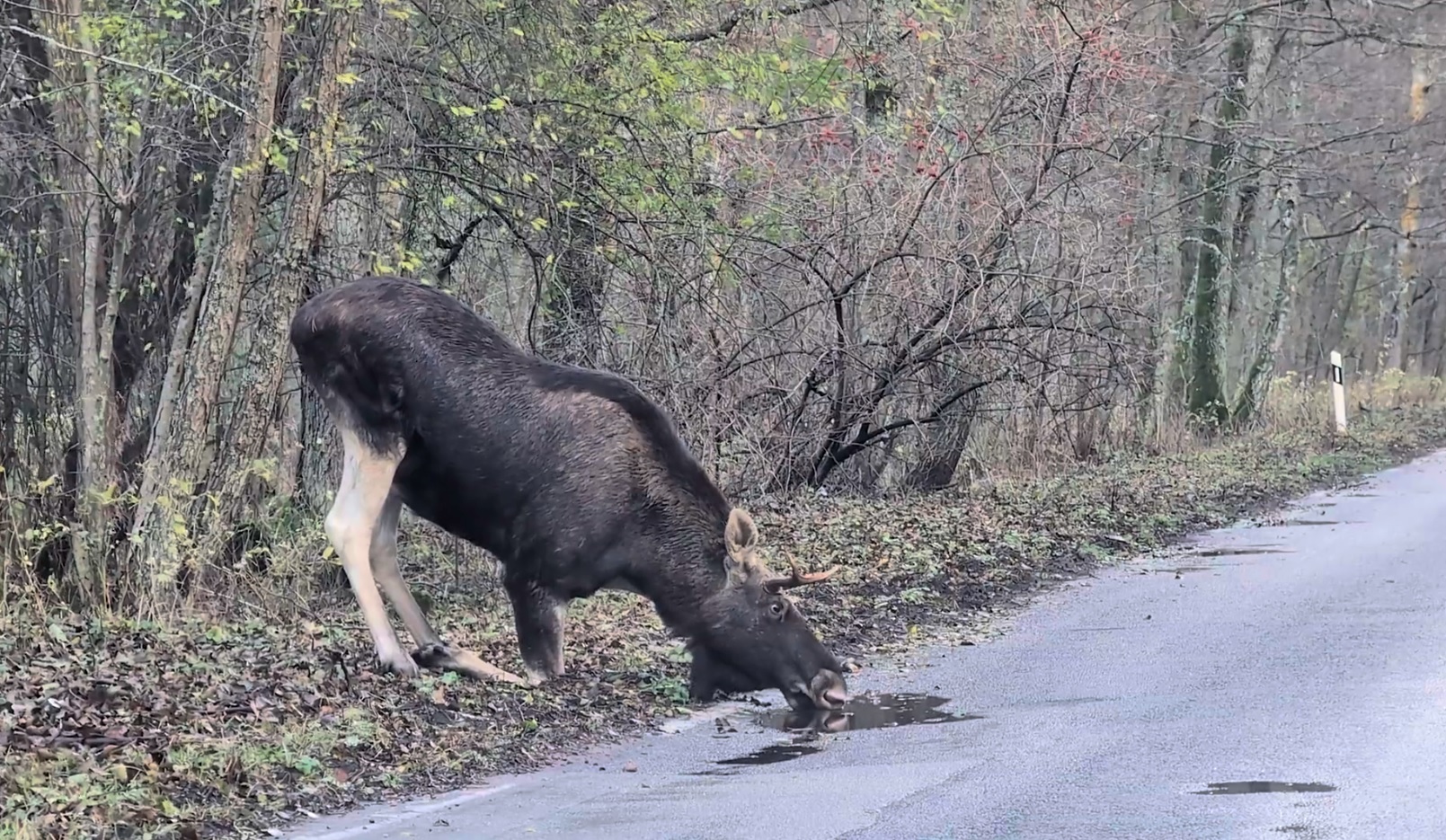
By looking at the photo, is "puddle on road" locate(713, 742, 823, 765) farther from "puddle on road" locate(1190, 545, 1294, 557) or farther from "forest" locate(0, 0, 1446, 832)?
"puddle on road" locate(1190, 545, 1294, 557)

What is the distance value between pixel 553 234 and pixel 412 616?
Answer: 3959 mm

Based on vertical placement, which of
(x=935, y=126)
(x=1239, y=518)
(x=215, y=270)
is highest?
(x=935, y=126)

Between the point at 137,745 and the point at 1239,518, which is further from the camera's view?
the point at 1239,518

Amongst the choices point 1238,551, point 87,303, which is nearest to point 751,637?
point 87,303

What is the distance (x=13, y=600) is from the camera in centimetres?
1102

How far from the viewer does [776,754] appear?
826 cm

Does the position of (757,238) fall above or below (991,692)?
above

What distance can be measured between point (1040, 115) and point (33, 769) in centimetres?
1317

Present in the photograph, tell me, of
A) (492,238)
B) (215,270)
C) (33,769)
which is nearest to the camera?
(33,769)

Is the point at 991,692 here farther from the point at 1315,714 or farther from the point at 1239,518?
the point at 1239,518

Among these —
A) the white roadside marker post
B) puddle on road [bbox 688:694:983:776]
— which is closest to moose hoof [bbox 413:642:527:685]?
puddle on road [bbox 688:694:983:776]

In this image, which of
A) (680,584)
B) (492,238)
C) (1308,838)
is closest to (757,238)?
(492,238)

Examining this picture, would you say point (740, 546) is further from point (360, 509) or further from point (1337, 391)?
point (1337, 391)

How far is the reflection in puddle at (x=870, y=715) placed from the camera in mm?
8875
